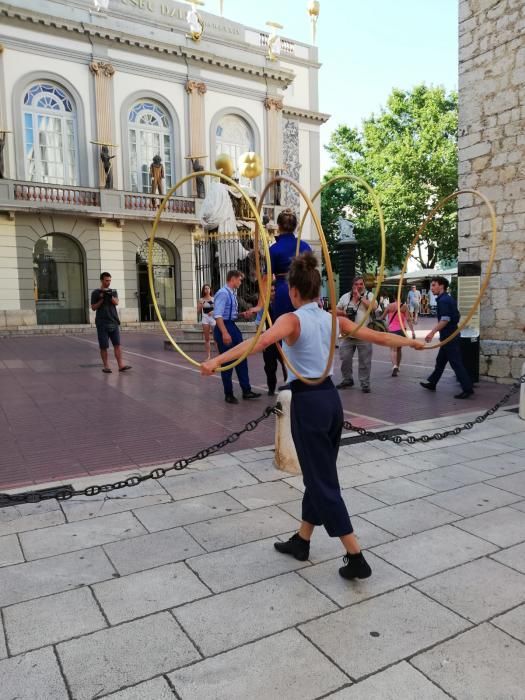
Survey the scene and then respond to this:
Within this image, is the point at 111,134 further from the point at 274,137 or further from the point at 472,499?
the point at 472,499

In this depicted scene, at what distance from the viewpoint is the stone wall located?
31.1 ft

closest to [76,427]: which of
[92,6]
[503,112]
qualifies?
[503,112]

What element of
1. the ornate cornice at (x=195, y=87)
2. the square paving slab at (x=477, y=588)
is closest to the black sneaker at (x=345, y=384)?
the square paving slab at (x=477, y=588)

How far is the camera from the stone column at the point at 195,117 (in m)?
27.2

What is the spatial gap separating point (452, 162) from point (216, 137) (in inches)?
608

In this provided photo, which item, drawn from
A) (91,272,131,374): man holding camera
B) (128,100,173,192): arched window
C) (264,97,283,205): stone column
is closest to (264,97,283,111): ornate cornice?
(264,97,283,205): stone column

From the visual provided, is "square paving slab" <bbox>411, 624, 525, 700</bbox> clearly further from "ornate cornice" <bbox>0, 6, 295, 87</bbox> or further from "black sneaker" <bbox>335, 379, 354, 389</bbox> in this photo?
"ornate cornice" <bbox>0, 6, 295, 87</bbox>

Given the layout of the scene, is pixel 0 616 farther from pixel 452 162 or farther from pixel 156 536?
pixel 452 162

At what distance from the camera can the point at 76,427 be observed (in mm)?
6949

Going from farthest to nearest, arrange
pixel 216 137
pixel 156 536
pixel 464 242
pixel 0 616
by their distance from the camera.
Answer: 1. pixel 216 137
2. pixel 464 242
3. pixel 156 536
4. pixel 0 616

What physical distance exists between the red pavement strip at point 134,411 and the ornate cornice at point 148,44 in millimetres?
17315

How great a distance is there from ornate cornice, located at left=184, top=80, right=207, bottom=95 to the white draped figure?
14916 mm

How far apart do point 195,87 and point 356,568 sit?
2808cm

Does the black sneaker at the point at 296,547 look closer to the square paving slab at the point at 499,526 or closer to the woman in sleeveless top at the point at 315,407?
the woman in sleeveless top at the point at 315,407
